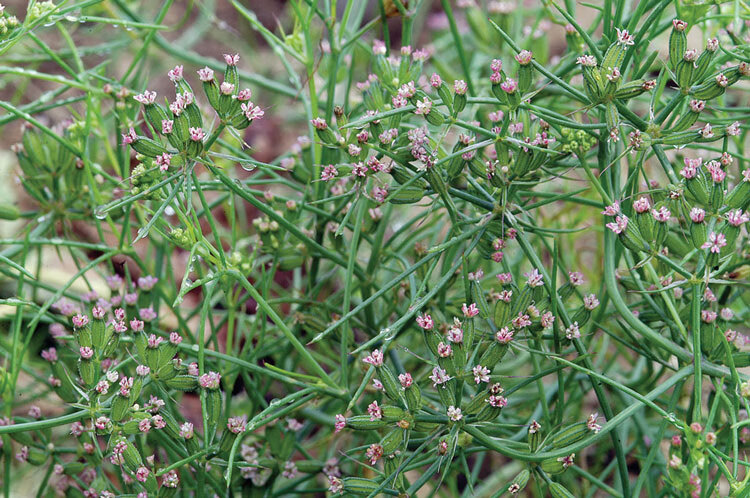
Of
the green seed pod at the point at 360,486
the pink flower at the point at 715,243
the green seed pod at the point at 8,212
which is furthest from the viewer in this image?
the green seed pod at the point at 8,212

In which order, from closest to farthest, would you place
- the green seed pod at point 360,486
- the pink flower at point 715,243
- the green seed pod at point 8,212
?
the pink flower at point 715,243 < the green seed pod at point 360,486 < the green seed pod at point 8,212

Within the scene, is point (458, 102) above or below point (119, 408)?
above

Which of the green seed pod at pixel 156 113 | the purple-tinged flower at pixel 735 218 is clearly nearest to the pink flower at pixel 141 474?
Result: the green seed pod at pixel 156 113

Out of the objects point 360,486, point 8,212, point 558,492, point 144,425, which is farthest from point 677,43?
point 8,212

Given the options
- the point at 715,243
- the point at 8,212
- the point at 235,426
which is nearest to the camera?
the point at 715,243

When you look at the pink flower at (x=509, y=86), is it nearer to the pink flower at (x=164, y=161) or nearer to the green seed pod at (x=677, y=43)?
the green seed pod at (x=677, y=43)

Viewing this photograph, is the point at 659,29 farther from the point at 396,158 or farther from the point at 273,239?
the point at 273,239

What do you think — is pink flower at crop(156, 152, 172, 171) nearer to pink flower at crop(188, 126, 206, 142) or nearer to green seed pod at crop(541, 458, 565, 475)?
pink flower at crop(188, 126, 206, 142)

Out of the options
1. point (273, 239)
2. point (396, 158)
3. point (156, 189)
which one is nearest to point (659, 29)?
point (396, 158)

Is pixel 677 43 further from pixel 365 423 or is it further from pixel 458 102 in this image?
pixel 365 423
